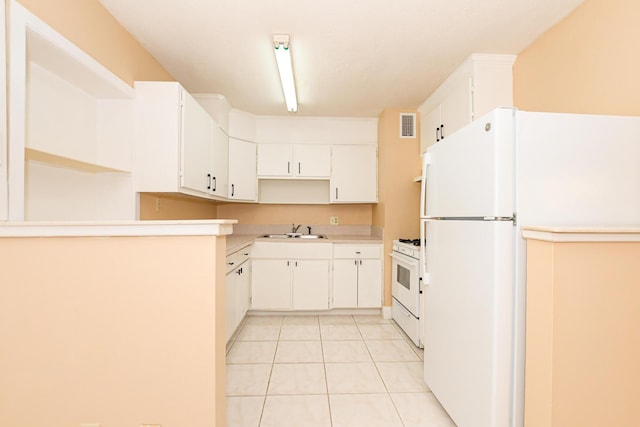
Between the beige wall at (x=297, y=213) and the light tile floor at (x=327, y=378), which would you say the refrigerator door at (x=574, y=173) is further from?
the beige wall at (x=297, y=213)

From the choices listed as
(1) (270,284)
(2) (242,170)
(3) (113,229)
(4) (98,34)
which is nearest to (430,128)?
(2) (242,170)

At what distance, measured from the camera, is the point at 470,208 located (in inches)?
57.3

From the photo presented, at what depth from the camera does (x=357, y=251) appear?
3.47 metres

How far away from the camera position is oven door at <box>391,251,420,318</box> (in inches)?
106

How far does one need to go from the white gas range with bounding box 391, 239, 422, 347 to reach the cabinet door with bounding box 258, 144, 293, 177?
1650 millimetres

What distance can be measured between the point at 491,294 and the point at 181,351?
130cm

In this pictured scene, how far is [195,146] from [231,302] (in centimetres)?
141

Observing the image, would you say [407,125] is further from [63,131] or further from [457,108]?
[63,131]

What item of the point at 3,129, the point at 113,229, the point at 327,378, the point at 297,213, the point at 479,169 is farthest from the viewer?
the point at 297,213

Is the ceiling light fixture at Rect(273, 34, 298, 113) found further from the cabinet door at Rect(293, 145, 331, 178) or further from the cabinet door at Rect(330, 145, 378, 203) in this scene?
the cabinet door at Rect(330, 145, 378, 203)

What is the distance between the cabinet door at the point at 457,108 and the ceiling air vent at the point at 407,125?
0.70m

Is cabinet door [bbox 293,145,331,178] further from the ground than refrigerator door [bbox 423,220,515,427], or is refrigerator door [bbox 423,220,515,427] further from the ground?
cabinet door [bbox 293,145,331,178]

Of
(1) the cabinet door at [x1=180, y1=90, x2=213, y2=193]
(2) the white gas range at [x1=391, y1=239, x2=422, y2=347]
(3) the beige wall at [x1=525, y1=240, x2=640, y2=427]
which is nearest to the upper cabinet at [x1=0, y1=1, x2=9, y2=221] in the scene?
(1) the cabinet door at [x1=180, y1=90, x2=213, y2=193]

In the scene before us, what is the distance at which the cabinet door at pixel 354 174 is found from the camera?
12.2 ft
